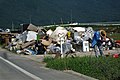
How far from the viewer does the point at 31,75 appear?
15586 mm

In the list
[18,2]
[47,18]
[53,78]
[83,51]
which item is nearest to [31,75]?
[53,78]

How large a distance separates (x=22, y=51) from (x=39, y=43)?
2021 millimetres

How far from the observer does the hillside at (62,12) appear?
78.8 metres

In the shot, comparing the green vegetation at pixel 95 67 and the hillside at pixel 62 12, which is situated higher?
the hillside at pixel 62 12

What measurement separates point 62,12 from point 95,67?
6610cm

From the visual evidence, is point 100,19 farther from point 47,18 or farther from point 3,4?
point 3,4

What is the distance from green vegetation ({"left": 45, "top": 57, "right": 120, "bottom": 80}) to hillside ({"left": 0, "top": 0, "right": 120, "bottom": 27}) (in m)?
59.7

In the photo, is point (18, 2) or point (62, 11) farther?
point (18, 2)

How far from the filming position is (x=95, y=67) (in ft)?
49.0

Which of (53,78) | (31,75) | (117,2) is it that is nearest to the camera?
(53,78)

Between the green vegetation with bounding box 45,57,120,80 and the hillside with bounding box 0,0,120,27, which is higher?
the hillside with bounding box 0,0,120,27

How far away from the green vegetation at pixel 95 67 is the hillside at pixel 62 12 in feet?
196

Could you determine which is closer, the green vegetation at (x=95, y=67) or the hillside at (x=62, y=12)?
the green vegetation at (x=95, y=67)

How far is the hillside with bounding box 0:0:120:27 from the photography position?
258 feet
